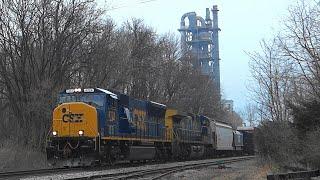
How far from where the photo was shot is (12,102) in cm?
3428

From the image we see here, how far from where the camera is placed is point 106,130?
24.1 metres

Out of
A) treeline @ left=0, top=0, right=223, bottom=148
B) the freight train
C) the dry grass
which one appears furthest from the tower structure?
the dry grass

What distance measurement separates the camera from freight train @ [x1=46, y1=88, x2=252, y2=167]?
22828 millimetres

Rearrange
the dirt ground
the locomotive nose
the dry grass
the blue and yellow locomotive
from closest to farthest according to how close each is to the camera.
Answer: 1. the dirt ground
2. the blue and yellow locomotive
3. the locomotive nose
4. the dry grass

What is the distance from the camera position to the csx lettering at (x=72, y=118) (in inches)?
921

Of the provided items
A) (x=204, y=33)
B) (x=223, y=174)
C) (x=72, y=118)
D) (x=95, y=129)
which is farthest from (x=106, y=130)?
(x=204, y=33)

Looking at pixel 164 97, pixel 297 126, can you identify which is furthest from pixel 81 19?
pixel 164 97

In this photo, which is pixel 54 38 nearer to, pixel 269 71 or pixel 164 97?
pixel 269 71

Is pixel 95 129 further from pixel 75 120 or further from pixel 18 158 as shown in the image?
pixel 18 158

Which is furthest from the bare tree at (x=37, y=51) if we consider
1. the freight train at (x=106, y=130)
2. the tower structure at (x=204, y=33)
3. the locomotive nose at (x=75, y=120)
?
the tower structure at (x=204, y=33)

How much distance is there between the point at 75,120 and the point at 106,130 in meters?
1.63

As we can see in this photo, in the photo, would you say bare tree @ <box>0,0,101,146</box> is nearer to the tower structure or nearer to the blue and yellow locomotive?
the blue and yellow locomotive

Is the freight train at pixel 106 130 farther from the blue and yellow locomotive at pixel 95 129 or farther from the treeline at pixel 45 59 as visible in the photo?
the treeline at pixel 45 59

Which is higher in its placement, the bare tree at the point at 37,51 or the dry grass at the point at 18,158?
the bare tree at the point at 37,51
